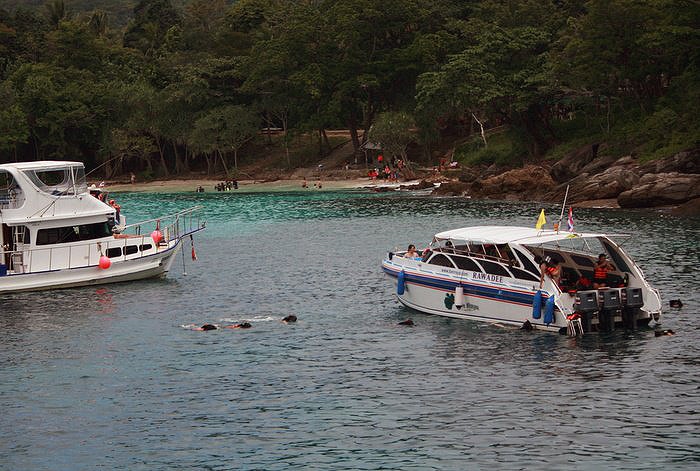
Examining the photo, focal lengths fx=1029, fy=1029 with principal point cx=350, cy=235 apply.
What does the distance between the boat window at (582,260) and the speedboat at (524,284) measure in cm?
4

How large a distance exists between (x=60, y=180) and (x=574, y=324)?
103 feet

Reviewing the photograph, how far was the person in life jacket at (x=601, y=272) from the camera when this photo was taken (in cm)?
4081

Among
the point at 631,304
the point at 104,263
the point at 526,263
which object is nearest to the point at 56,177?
the point at 104,263

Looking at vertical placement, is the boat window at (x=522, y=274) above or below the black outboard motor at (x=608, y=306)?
above

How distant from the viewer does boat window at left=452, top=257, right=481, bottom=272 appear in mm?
42531

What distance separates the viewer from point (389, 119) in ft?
388

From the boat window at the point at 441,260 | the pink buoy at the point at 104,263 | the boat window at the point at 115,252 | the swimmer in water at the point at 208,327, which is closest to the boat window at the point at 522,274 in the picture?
the boat window at the point at 441,260

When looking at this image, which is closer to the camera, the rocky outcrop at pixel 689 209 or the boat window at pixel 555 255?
the boat window at pixel 555 255

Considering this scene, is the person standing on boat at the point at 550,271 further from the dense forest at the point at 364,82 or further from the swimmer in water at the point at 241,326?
the dense forest at the point at 364,82

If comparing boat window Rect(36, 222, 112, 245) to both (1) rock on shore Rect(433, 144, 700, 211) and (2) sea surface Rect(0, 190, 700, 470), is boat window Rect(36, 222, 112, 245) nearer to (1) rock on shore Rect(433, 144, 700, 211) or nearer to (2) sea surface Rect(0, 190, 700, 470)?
(2) sea surface Rect(0, 190, 700, 470)

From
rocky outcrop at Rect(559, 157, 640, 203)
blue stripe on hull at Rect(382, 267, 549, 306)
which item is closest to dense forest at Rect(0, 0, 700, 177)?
rocky outcrop at Rect(559, 157, 640, 203)

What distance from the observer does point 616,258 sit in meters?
42.1

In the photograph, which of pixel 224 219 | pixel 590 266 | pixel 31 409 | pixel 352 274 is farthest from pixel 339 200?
pixel 31 409

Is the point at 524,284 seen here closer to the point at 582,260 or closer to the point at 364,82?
the point at 582,260
